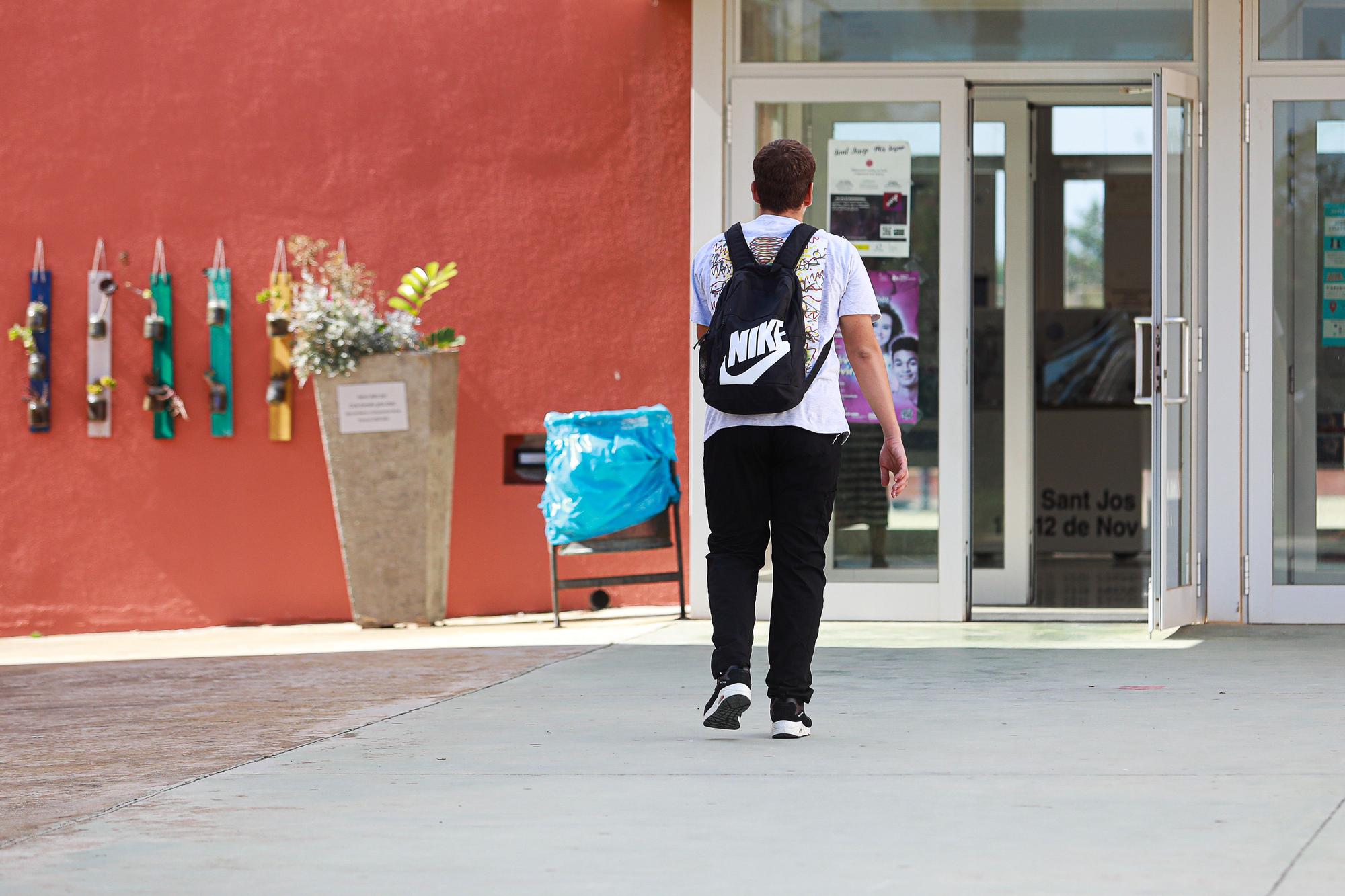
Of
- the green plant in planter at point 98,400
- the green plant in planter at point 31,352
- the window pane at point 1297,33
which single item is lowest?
the green plant in planter at point 98,400

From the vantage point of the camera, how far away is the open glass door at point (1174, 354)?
6.86 meters

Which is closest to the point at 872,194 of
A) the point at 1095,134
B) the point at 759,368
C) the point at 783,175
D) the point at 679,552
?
the point at 679,552

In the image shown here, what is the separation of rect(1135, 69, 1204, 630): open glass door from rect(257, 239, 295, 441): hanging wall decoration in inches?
149

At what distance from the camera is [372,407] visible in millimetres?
7758

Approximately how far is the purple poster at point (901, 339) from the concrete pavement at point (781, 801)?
80.2 inches

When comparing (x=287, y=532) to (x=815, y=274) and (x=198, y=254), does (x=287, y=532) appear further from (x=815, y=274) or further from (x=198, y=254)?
(x=815, y=274)

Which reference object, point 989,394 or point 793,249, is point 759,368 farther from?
point 989,394

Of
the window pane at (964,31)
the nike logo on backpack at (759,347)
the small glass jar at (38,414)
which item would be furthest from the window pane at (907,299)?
the small glass jar at (38,414)

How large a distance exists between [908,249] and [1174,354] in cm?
116

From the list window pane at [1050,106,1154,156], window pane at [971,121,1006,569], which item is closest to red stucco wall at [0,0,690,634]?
window pane at [971,121,1006,569]

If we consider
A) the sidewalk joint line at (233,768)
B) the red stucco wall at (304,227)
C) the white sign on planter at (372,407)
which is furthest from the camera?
the red stucco wall at (304,227)

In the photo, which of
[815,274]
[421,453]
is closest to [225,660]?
[421,453]

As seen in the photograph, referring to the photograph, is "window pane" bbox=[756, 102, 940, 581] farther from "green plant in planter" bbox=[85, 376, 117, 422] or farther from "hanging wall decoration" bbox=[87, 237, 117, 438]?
"green plant in planter" bbox=[85, 376, 117, 422]

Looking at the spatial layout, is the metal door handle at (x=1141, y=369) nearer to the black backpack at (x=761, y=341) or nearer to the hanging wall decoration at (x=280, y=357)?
the black backpack at (x=761, y=341)
